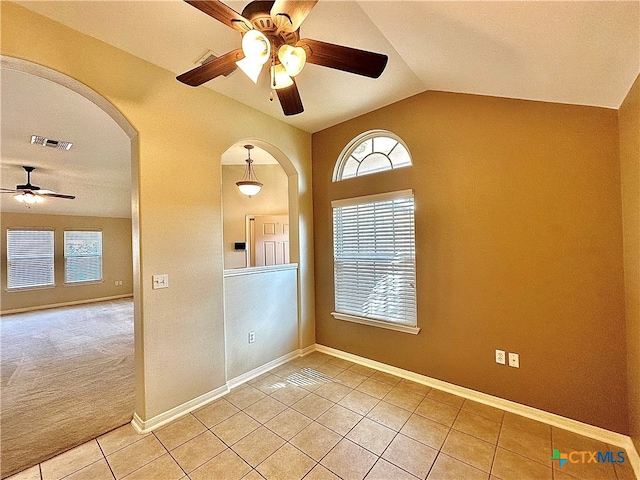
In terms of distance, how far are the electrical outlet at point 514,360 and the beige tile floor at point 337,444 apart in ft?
1.27

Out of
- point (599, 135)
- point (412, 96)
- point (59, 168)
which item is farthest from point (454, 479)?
point (59, 168)

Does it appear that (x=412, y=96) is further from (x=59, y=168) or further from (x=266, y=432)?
(x=59, y=168)

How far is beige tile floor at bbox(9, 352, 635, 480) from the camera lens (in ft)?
5.30

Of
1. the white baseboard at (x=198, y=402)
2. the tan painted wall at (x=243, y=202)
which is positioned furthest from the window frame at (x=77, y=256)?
the white baseboard at (x=198, y=402)

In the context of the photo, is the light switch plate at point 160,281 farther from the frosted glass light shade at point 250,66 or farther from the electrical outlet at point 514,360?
the electrical outlet at point 514,360

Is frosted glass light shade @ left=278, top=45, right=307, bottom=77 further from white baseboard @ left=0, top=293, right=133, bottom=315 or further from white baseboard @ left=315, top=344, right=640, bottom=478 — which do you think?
white baseboard @ left=0, top=293, right=133, bottom=315

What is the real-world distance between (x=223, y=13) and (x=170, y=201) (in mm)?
1491

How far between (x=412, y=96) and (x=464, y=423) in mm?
2970

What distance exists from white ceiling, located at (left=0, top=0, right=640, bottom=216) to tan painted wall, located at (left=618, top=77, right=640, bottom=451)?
0.60ft

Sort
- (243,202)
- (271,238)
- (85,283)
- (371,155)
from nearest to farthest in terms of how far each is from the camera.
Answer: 1. (371,155)
2. (271,238)
3. (243,202)
4. (85,283)

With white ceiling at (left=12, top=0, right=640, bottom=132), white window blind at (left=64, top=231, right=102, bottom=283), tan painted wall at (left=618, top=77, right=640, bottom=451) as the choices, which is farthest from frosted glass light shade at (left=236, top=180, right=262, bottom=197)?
white window blind at (left=64, top=231, right=102, bottom=283)

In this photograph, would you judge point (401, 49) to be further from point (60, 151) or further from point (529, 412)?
point (60, 151)

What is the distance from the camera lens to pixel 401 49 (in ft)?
6.35

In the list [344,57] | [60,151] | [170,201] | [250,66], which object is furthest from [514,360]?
[60,151]
